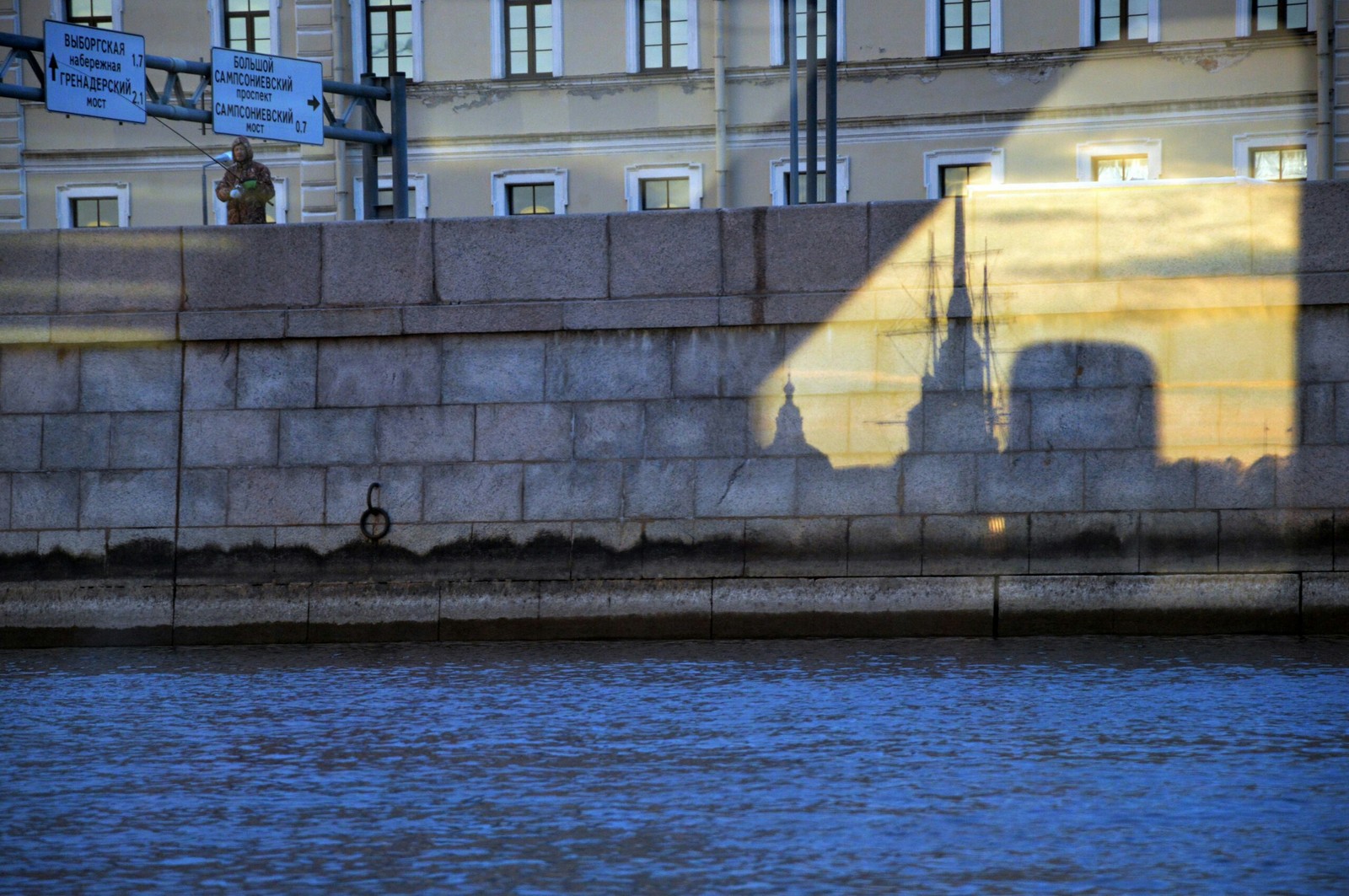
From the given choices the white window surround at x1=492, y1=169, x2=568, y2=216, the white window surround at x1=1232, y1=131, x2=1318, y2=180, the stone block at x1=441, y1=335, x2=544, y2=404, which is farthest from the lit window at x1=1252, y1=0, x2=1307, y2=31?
the stone block at x1=441, y1=335, x2=544, y2=404

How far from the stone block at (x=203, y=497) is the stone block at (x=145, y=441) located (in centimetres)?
18

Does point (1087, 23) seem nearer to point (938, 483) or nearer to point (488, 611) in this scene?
point (938, 483)

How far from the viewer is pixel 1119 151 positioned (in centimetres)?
2972

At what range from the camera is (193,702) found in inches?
391

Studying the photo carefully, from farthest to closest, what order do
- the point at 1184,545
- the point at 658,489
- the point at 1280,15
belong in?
the point at 1280,15 → the point at 658,489 → the point at 1184,545

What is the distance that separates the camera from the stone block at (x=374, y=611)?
505 inches

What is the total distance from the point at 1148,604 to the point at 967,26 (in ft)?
62.9

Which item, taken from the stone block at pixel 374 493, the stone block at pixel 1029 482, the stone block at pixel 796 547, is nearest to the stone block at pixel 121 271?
the stone block at pixel 374 493

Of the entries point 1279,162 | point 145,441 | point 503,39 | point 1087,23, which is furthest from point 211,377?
point 1279,162

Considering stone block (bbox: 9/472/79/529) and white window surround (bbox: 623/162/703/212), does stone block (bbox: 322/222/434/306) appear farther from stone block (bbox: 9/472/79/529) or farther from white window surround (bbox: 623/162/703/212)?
white window surround (bbox: 623/162/703/212)

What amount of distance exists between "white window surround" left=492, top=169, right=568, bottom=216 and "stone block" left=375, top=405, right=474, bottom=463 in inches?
749

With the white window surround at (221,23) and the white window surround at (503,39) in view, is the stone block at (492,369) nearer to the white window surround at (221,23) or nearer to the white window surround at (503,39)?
the white window surround at (503,39)

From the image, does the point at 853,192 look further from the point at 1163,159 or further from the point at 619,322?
the point at 619,322

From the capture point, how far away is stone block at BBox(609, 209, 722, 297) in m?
12.7
